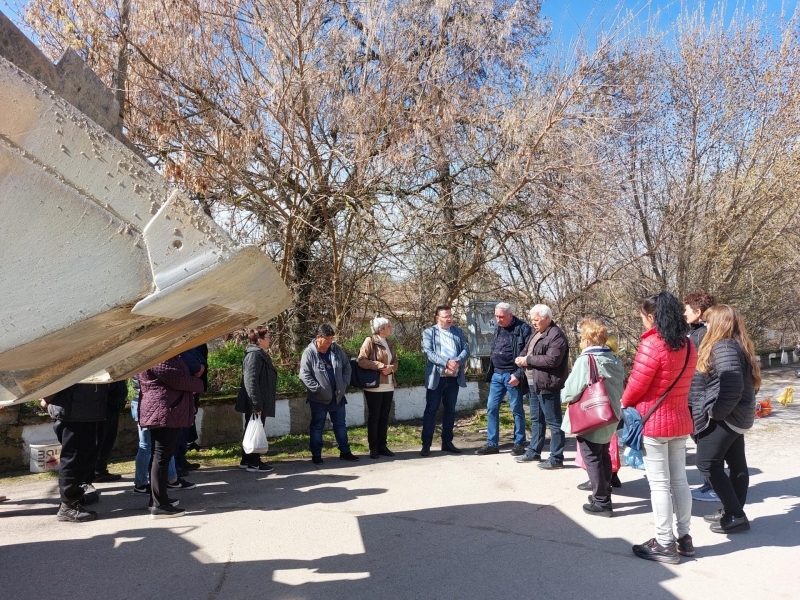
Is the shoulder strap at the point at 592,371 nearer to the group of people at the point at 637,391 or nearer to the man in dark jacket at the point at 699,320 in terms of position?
the group of people at the point at 637,391

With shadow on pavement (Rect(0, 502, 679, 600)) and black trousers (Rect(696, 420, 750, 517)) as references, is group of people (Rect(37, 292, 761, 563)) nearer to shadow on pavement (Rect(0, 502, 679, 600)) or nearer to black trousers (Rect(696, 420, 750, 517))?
black trousers (Rect(696, 420, 750, 517))

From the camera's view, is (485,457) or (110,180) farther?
(485,457)

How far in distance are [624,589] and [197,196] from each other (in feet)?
21.7

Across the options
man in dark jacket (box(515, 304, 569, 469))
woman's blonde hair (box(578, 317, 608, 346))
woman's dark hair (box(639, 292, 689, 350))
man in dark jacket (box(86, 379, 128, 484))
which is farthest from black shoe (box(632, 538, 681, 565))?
man in dark jacket (box(86, 379, 128, 484))

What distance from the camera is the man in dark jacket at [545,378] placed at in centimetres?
689

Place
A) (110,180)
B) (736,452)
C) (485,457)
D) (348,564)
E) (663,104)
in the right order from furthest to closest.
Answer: (663,104)
(485,457)
(736,452)
(348,564)
(110,180)

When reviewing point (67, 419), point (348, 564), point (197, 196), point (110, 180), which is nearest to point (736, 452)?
point (348, 564)

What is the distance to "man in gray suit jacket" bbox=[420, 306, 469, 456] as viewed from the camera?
7840 millimetres

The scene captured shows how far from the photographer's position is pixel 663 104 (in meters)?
12.5

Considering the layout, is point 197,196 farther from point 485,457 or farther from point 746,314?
point 746,314

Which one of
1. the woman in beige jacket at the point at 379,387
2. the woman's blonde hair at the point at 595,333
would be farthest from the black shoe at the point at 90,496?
the woman's blonde hair at the point at 595,333

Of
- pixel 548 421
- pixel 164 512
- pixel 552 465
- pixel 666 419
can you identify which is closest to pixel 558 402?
pixel 548 421

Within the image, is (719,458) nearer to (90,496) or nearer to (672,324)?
(672,324)

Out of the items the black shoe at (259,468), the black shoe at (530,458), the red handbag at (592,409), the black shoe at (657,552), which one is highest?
the red handbag at (592,409)
